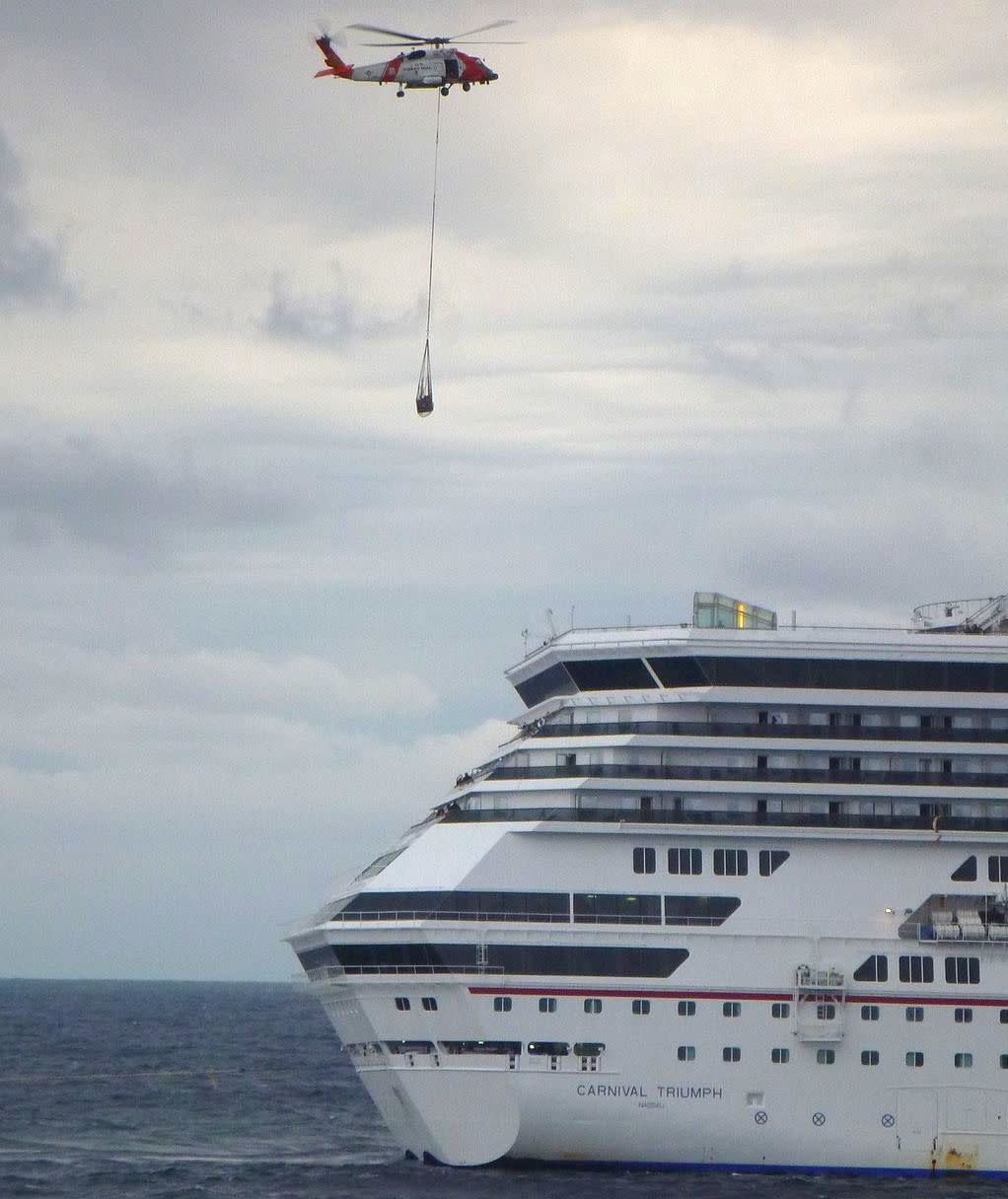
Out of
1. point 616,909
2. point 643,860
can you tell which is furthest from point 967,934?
point 616,909

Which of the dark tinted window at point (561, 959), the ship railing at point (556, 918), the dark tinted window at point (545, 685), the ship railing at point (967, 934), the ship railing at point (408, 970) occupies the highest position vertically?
the dark tinted window at point (545, 685)

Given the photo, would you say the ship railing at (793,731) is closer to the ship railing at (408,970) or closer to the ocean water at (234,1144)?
the ship railing at (408,970)

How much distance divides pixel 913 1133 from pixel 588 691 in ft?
42.1

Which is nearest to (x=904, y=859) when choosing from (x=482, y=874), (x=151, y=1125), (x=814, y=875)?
(x=814, y=875)

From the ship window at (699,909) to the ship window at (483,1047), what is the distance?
4576 mm

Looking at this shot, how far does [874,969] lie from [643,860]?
587 centimetres

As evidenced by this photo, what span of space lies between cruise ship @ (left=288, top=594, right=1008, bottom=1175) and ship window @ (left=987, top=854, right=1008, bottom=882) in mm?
61

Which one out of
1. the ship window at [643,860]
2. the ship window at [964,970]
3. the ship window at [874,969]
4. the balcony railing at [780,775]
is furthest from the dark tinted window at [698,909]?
the ship window at [964,970]

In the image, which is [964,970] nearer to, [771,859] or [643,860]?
[771,859]

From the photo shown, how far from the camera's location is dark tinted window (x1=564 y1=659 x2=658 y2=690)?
2066 inches

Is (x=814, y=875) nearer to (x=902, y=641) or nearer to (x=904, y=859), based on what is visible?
(x=904, y=859)

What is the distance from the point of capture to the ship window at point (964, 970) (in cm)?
5022

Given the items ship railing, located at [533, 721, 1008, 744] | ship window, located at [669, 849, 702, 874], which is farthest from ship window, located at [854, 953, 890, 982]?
ship railing, located at [533, 721, 1008, 744]

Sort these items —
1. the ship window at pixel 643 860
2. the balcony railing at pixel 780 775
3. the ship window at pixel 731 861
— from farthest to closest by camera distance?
the balcony railing at pixel 780 775, the ship window at pixel 731 861, the ship window at pixel 643 860
